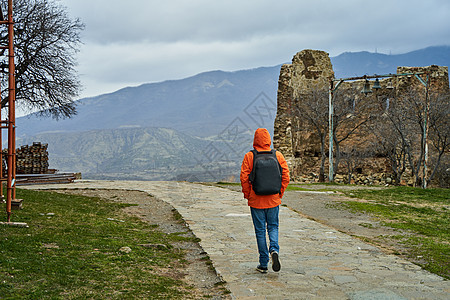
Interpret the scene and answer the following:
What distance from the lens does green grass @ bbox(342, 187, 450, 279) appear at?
22.3ft

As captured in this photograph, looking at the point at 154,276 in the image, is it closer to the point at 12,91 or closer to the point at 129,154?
the point at 12,91

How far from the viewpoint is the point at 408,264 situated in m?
6.14

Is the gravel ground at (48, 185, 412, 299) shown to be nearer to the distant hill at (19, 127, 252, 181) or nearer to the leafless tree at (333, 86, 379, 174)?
the leafless tree at (333, 86, 379, 174)

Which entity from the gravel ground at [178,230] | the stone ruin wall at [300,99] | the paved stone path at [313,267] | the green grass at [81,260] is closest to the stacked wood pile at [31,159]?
the gravel ground at [178,230]

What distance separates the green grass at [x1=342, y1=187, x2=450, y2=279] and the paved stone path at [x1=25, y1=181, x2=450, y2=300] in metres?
0.65

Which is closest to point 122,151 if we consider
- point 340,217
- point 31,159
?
point 31,159

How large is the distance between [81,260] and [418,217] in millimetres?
8528

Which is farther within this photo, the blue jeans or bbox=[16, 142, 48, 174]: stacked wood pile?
bbox=[16, 142, 48, 174]: stacked wood pile

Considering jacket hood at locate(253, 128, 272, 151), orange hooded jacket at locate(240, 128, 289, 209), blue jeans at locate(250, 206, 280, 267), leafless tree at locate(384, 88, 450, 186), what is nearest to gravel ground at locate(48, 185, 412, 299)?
blue jeans at locate(250, 206, 280, 267)

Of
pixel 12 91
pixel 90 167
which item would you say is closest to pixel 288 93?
pixel 12 91

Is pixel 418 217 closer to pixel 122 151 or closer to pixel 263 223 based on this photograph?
pixel 263 223

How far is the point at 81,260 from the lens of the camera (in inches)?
220

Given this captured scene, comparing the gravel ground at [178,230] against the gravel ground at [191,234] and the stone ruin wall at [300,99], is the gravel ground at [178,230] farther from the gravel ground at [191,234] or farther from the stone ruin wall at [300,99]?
the stone ruin wall at [300,99]

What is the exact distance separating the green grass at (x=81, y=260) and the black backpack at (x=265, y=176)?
1470 millimetres
